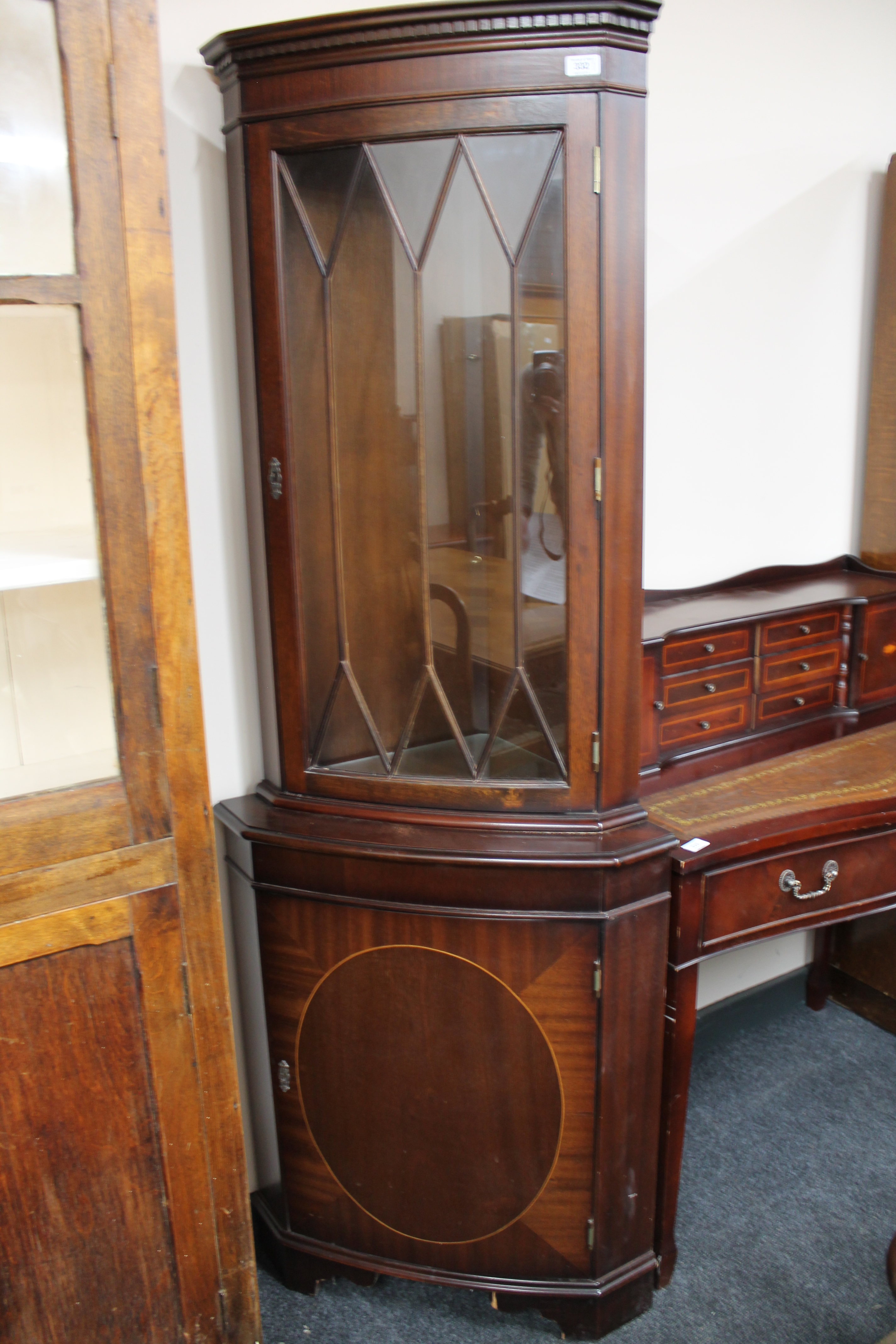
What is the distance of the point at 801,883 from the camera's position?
151cm

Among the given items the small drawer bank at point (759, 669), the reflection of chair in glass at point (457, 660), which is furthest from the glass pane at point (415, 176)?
the small drawer bank at point (759, 669)

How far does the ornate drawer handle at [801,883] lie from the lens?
1.49m

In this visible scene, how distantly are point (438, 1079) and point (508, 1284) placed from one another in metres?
0.33

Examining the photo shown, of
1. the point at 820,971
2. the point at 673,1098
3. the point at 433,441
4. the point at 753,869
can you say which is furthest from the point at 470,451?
the point at 820,971

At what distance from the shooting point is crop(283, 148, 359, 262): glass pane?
47.6 inches

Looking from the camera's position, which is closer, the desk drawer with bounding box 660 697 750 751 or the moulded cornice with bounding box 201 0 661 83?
the moulded cornice with bounding box 201 0 661 83

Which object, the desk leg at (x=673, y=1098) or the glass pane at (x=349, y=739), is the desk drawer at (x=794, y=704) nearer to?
the desk leg at (x=673, y=1098)

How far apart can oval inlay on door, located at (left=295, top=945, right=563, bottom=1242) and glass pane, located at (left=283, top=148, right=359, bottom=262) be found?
2.88 feet

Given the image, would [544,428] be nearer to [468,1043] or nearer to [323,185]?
[323,185]

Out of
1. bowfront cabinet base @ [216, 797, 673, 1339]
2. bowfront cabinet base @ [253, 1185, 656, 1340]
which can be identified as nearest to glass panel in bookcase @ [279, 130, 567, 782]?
bowfront cabinet base @ [216, 797, 673, 1339]

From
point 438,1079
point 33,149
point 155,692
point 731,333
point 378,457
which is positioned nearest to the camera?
point 33,149

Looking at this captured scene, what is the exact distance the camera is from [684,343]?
1815mm

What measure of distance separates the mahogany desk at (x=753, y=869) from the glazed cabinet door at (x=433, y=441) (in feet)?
0.77

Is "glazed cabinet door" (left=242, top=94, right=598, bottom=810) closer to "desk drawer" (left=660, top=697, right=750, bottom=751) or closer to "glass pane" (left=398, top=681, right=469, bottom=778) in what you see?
"glass pane" (left=398, top=681, right=469, bottom=778)
